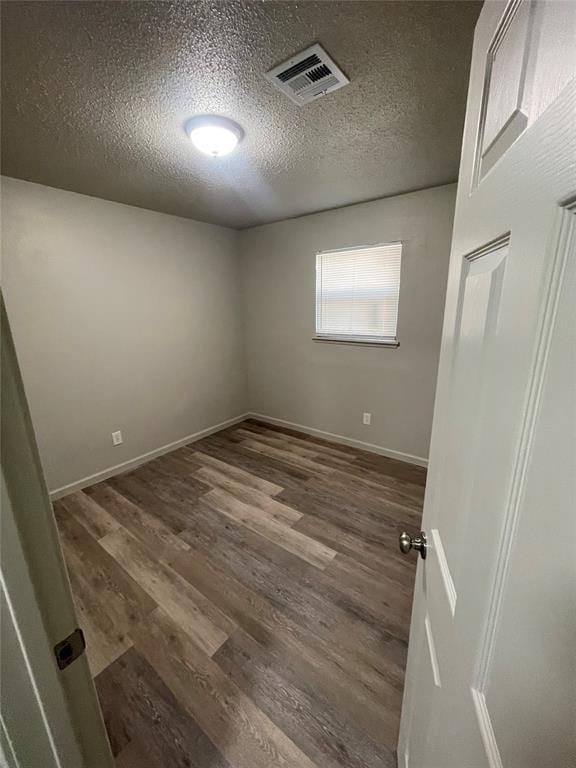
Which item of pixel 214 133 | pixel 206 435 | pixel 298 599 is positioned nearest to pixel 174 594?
pixel 298 599

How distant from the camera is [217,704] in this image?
115 centimetres

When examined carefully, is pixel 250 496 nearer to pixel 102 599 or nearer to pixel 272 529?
pixel 272 529

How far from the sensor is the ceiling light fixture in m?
1.40

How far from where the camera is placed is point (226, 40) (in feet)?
3.21

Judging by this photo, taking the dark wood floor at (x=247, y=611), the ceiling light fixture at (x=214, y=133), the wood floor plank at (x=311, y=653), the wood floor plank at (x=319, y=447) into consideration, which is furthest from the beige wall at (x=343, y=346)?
the wood floor plank at (x=311, y=653)

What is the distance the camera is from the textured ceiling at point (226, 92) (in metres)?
0.91

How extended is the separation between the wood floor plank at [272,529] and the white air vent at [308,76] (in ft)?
7.61

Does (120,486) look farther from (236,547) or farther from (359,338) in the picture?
(359,338)

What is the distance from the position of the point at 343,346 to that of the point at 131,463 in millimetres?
2376

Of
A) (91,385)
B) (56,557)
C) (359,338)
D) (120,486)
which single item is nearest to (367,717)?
(56,557)

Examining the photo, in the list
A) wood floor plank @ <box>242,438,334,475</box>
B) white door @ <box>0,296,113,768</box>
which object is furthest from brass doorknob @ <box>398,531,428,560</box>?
wood floor plank @ <box>242,438,334,475</box>

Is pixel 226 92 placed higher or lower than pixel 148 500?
higher

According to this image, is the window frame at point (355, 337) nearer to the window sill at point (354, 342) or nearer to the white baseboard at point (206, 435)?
the window sill at point (354, 342)

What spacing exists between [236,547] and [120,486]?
1.32 meters
